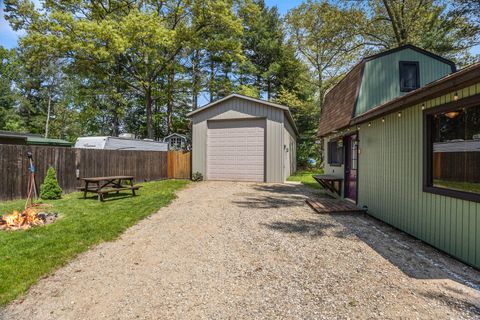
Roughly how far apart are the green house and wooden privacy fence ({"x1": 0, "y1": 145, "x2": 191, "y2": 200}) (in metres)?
9.44

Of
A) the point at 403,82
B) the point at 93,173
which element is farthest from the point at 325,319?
the point at 93,173

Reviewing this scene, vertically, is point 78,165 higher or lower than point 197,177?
higher

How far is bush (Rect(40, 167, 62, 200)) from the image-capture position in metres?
8.08

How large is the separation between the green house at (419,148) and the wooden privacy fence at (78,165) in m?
9.44

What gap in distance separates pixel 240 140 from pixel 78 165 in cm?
720

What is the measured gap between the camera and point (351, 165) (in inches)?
325

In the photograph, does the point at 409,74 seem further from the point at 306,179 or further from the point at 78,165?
the point at 78,165

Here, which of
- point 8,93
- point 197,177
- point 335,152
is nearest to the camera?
point 335,152

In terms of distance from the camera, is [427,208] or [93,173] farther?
[93,173]

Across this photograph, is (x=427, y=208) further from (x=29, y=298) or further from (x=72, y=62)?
(x=72, y=62)

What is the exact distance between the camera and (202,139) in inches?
536

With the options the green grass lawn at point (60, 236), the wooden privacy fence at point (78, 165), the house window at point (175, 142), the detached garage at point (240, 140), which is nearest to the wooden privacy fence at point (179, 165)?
the wooden privacy fence at point (78, 165)

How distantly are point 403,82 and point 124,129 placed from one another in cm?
2849

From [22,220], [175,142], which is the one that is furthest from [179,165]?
[22,220]
